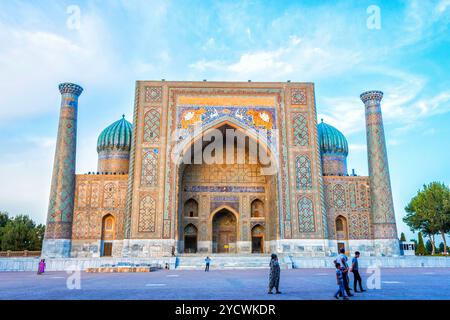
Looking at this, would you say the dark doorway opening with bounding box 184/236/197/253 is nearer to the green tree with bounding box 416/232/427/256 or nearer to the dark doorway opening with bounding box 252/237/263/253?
the dark doorway opening with bounding box 252/237/263/253

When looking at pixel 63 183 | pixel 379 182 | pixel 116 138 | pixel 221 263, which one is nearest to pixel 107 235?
pixel 63 183

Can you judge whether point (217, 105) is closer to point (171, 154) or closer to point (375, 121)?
point (171, 154)

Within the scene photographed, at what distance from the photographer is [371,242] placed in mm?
14688

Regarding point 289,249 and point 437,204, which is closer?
point 289,249

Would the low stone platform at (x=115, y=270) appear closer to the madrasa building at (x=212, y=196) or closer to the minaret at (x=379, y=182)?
the madrasa building at (x=212, y=196)

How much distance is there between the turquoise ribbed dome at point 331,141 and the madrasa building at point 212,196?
9.04 ft

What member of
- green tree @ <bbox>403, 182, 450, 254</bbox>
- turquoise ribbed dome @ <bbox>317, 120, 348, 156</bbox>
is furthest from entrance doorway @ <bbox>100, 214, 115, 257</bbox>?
green tree @ <bbox>403, 182, 450, 254</bbox>

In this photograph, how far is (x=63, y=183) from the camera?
1425 centimetres

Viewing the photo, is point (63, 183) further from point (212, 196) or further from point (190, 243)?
point (212, 196)

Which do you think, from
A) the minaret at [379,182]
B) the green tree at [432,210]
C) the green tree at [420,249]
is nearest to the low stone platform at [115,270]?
the minaret at [379,182]

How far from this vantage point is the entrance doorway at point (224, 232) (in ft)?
54.1

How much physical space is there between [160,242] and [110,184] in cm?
303
